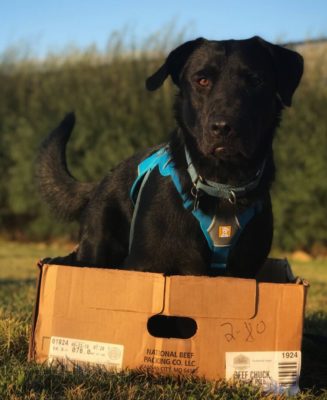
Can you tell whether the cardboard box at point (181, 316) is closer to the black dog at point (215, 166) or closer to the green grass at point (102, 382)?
the green grass at point (102, 382)

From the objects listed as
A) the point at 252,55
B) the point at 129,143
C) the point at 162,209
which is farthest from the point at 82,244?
the point at 129,143

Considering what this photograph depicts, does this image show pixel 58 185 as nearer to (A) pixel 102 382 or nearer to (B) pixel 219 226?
(B) pixel 219 226

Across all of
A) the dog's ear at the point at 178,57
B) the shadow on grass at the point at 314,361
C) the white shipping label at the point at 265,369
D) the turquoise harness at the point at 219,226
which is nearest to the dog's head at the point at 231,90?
the dog's ear at the point at 178,57

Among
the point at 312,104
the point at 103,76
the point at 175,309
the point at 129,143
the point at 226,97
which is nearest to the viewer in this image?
the point at 175,309

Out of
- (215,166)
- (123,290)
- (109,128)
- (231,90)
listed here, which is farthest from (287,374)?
(109,128)

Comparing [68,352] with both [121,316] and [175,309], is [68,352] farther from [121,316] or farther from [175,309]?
[175,309]

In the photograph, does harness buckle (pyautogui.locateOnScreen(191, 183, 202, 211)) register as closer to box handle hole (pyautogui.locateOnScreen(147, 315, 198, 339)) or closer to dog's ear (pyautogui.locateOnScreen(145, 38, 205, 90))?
box handle hole (pyautogui.locateOnScreen(147, 315, 198, 339))

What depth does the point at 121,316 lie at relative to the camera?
2.22 meters

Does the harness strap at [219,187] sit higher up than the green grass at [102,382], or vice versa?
the harness strap at [219,187]

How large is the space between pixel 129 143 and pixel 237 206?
640 cm

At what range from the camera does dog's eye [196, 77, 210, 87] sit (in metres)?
2.69

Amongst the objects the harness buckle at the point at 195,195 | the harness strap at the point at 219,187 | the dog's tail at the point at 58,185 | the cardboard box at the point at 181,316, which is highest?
the dog's tail at the point at 58,185

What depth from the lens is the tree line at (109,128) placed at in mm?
8180

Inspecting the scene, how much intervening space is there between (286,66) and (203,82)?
1.36 ft
